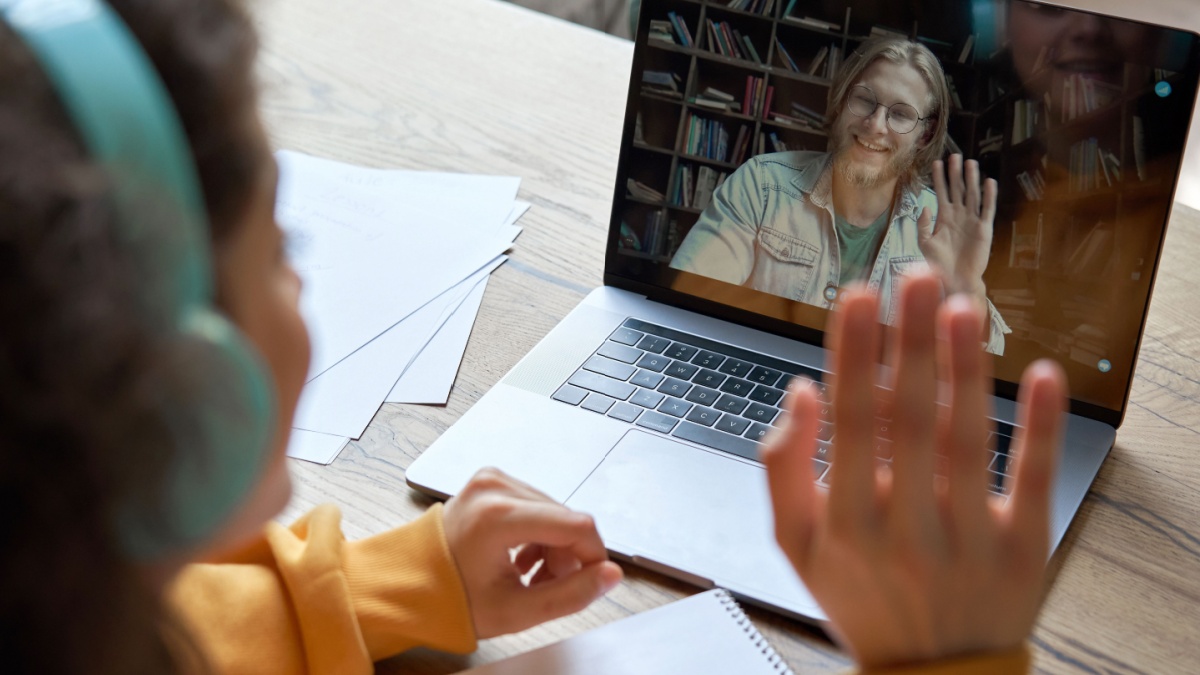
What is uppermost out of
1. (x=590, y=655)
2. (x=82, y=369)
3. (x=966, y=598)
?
(x=82, y=369)

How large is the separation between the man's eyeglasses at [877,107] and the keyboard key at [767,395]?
0.21 metres

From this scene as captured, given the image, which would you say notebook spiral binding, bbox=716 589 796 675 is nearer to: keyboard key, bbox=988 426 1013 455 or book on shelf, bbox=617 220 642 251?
keyboard key, bbox=988 426 1013 455

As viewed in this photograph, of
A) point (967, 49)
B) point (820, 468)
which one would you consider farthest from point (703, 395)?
point (967, 49)

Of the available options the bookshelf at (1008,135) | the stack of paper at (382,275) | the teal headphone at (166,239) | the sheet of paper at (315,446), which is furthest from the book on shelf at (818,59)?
the teal headphone at (166,239)

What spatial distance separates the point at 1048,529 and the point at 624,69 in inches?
37.0

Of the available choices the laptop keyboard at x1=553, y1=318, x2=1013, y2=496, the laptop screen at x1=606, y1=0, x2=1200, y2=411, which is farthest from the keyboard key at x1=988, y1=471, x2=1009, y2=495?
the laptop screen at x1=606, y1=0, x2=1200, y2=411

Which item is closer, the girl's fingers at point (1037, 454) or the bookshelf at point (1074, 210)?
the girl's fingers at point (1037, 454)

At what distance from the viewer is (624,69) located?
1287mm

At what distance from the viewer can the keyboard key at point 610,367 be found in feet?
2.62

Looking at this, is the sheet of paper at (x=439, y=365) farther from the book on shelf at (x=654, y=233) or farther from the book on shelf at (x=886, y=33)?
the book on shelf at (x=886, y=33)

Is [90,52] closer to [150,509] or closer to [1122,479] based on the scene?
[150,509]

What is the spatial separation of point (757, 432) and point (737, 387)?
0.18ft

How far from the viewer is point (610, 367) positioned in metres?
0.81

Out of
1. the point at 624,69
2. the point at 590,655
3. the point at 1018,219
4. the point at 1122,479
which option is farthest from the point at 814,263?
Result: the point at 624,69
